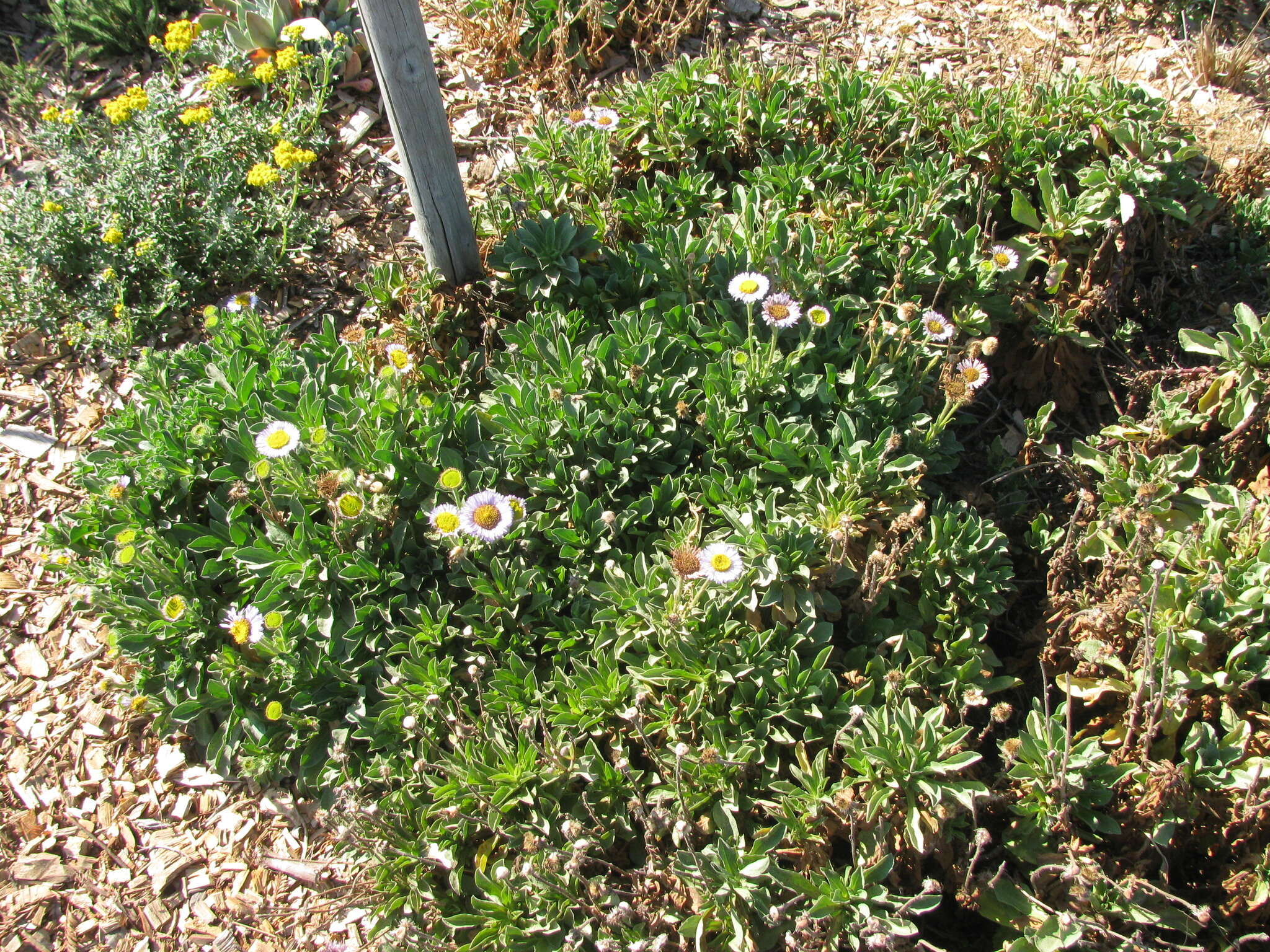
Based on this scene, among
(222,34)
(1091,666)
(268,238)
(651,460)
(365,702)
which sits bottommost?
(1091,666)

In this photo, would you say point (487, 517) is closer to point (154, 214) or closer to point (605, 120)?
point (605, 120)

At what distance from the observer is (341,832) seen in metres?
2.30

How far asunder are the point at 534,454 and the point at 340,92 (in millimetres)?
2708

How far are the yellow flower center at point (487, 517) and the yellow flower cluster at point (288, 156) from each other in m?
1.94

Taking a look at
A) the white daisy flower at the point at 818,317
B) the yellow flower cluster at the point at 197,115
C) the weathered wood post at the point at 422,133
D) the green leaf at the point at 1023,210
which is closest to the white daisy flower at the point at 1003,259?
the green leaf at the point at 1023,210

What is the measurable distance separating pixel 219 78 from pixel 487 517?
279 cm

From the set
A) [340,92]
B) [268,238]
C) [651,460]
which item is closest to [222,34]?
[340,92]

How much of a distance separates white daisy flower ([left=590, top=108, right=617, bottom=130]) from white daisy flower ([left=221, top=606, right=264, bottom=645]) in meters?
2.46

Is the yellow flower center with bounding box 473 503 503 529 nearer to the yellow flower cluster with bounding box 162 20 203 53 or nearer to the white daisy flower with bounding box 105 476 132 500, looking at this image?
the white daisy flower with bounding box 105 476 132 500

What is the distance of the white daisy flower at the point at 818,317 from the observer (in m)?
3.14

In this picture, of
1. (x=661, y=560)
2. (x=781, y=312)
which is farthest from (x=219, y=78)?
(x=661, y=560)

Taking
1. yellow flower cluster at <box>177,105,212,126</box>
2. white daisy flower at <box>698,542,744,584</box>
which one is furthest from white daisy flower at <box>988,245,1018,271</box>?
yellow flower cluster at <box>177,105,212,126</box>

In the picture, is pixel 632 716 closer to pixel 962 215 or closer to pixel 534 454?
pixel 534 454

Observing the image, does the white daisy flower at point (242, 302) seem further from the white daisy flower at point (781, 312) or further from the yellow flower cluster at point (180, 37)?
the white daisy flower at point (781, 312)
